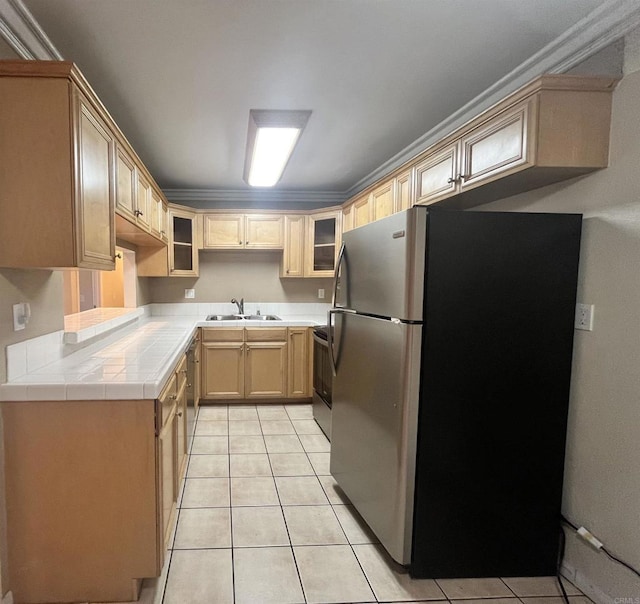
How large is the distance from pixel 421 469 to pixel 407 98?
205 cm

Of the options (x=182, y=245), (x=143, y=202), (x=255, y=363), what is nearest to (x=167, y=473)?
(x=143, y=202)

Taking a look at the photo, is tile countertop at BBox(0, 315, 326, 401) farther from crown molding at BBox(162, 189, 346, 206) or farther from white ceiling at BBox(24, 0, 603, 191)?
crown molding at BBox(162, 189, 346, 206)

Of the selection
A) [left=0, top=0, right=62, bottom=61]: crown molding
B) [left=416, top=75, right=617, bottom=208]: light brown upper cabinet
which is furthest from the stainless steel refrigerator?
[left=0, top=0, right=62, bottom=61]: crown molding

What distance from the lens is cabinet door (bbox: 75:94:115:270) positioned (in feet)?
5.10

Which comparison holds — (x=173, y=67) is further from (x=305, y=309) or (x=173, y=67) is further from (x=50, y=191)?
(x=305, y=309)

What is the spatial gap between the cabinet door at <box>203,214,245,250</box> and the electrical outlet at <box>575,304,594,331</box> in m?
3.44

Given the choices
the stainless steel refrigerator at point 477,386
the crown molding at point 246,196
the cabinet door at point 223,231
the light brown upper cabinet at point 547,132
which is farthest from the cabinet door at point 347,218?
the stainless steel refrigerator at point 477,386

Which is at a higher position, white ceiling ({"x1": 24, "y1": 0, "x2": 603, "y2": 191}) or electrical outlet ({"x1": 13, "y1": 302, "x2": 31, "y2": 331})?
white ceiling ({"x1": 24, "y1": 0, "x2": 603, "y2": 191})

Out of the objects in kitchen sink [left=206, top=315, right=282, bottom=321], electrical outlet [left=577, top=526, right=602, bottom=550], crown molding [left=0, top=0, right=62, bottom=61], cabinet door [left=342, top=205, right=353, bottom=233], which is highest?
crown molding [left=0, top=0, right=62, bottom=61]

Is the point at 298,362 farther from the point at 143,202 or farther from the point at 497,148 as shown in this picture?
the point at 497,148

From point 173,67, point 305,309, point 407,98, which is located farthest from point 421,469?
point 305,309

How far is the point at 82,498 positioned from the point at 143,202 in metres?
1.96

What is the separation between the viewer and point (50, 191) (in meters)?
1.49

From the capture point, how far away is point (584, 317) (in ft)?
5.59
